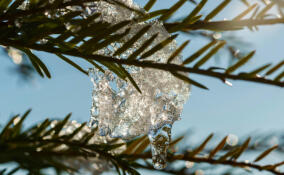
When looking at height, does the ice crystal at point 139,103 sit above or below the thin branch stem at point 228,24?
below

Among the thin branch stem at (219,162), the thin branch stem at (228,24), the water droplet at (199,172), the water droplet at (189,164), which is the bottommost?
the water droplet at (199,172)

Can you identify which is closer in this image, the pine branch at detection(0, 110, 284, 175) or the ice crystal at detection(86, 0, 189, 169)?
the pine branch at detection(0, 110, 284, 175)

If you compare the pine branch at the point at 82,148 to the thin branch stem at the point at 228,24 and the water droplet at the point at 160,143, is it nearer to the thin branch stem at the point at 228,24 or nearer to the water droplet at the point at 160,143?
the water droplet at the point at 160,143

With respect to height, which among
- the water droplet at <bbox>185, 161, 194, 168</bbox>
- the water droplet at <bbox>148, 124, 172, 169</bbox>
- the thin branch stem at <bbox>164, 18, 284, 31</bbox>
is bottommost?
the water droplet at <bbox>185, 161, 194, 168</bbox>

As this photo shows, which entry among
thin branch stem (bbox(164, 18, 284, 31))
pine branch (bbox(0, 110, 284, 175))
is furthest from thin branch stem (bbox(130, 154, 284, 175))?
thin branch stem (bbox(164, 18, 284, 31))

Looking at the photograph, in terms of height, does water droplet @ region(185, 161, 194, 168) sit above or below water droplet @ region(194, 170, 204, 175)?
above

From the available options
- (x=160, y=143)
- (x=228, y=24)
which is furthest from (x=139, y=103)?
(x=228, y=24)

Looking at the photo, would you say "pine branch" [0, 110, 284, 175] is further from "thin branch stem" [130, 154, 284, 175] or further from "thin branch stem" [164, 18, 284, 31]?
"thin branch stem" [164, 18, 284, 31]

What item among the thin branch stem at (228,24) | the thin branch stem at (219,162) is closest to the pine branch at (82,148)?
the thin branch stem at (219,162)

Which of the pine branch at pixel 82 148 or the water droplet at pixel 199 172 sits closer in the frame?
the pine branch at pixel 82 148
